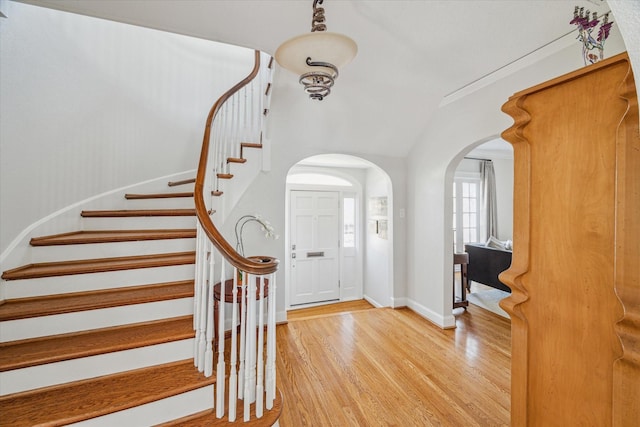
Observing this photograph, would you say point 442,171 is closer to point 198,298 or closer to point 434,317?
point 434,317

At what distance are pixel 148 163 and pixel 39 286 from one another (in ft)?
5.81

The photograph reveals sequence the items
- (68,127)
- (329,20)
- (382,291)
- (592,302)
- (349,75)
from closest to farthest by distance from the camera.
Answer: (592,302) → (329,20) → (68,127) → (349,75) → (382,291)

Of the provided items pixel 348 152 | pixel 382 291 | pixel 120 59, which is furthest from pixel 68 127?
pixel 382 291

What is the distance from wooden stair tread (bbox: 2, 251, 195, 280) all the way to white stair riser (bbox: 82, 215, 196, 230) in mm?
422

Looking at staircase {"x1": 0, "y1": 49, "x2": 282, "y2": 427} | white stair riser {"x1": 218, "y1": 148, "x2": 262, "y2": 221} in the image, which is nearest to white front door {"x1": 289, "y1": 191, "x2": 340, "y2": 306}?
white stair riser {"x1": 218, "y1": 148, "x2": 262, "y2": 221}

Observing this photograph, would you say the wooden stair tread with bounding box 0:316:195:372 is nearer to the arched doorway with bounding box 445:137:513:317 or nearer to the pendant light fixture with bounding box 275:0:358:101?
the pendant light fixture with bounding box 275:0:358:101

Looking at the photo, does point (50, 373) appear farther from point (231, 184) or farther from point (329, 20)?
point (329, 20)

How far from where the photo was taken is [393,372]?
2.38m

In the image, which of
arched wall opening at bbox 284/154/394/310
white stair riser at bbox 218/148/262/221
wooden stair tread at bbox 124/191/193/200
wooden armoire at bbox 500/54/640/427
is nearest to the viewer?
wooden armoire at bbox 500/54/640/427

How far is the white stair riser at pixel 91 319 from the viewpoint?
1599mm

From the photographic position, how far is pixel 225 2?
1732 mm

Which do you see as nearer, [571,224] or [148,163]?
[571,224]

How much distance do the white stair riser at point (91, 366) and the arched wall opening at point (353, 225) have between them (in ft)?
11.5

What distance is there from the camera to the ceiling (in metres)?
1.76
